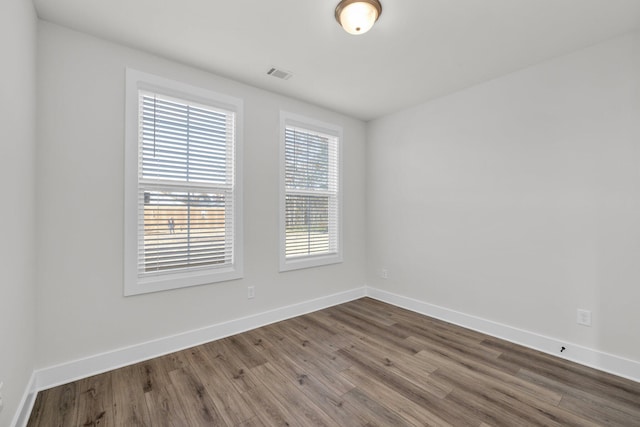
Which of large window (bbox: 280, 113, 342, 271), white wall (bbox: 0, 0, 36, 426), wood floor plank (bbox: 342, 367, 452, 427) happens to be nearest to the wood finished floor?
wood floor plank (bbox: 342, 367, 452, 427)

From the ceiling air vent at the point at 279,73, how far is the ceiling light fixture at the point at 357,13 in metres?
0.93

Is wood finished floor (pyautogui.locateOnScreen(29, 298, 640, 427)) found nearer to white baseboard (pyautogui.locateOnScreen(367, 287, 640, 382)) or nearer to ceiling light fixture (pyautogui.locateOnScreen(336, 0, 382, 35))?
white baseboard (pyautogui.locateOnScreen(367, 287, 640, 382))

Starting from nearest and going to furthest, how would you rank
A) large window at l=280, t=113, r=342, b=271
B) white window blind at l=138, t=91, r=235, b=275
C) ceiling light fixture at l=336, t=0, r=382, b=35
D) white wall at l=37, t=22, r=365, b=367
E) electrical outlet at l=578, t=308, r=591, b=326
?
ceiling light fixture at l=336, t=0, r=382, b=35 → white wall at l=37, t=22, r=365, b=367 → electrical outlet at l=578, t=308, r=591, b=326 → white window blind at l=138, t=91, r=235, b=275 → large window at l=280, t=113, r=342, b=271

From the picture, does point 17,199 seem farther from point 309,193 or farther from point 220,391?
point 309,193

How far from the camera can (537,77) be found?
2514 millimetres

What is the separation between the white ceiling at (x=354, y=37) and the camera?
1845 mm

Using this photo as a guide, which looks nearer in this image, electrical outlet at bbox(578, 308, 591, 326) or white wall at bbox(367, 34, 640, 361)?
white wall at bbox(367, 34, 640, 361)

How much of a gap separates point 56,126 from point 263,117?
1704 mm

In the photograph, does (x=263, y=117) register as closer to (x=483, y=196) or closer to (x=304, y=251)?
(x=304, y=251)

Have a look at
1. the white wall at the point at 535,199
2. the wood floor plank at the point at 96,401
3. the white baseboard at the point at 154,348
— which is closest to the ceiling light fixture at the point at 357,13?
the white wall at the point at 535,199

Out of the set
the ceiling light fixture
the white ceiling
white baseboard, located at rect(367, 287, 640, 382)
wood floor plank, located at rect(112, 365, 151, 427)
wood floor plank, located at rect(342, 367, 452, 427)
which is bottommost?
wood floor plank, located at rect(342, 367, 452, 427)

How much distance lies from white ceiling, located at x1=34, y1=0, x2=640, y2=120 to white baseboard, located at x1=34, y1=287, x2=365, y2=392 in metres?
2.47

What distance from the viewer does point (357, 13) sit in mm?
1779

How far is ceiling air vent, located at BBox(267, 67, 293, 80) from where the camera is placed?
2654 millimetres
